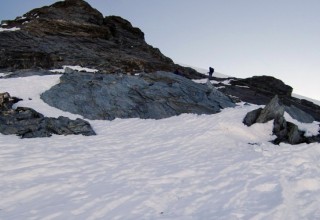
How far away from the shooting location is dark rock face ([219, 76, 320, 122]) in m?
34.2

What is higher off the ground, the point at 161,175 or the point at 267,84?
the point at 267,84

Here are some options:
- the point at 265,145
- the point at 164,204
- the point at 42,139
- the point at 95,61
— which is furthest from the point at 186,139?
the point at 95,61

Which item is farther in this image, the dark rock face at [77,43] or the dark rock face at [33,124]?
the dark rock face at [77,43]

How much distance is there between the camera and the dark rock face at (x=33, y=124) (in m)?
15.4

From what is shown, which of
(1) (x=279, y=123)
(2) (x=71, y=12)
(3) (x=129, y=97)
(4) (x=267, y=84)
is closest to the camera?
(1) (x=279, y=123)

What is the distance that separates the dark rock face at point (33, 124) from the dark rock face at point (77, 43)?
15.1 metres

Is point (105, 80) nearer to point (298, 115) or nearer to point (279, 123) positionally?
point (279, 123)

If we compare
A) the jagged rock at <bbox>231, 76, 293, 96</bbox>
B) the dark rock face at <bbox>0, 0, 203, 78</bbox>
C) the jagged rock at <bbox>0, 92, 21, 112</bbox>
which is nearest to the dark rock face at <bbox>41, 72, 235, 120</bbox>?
the jagged rock at <bbox>0, 92, 21, 112</bbox>

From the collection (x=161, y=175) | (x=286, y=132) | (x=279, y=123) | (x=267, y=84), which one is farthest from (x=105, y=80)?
(x=267, y=84)

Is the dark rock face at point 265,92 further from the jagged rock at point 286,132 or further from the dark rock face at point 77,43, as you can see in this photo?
the jagged rock at point 286,132

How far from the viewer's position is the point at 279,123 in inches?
719

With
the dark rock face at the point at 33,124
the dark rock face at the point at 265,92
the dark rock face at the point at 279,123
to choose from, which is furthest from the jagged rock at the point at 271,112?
the dark rock face at the point at 265,92

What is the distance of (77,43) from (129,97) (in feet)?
75.5

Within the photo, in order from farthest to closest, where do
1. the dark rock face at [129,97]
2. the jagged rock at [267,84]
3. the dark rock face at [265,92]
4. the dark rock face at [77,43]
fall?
1. the jagged rock at [267,84]
2. the dark rock face at [77,43]
3. the dark rock face at [265,92]
4. the dark rock face at [129,97]
